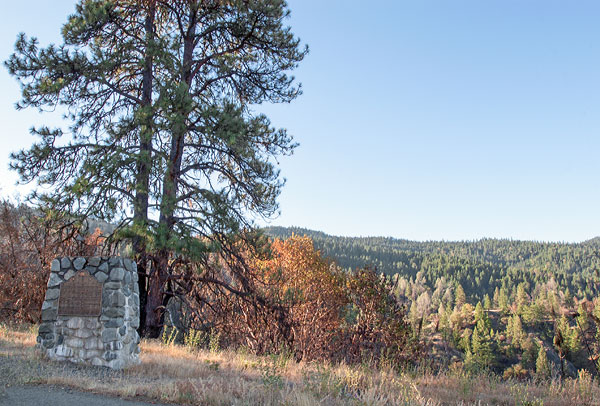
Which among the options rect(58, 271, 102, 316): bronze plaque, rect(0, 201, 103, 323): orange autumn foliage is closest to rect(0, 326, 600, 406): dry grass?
rect(58, 271, 102, 316): bronze plaque

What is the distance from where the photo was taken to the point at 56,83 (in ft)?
36.2

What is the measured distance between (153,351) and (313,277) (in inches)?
315

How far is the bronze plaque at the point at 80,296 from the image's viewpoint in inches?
340

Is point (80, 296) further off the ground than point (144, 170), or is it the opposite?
point (144, 170)

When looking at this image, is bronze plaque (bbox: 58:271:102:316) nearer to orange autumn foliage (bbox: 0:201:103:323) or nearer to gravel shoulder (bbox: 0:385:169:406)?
gravel shoulder (bbox: 0:385:169:406)

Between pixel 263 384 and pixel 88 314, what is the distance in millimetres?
4045

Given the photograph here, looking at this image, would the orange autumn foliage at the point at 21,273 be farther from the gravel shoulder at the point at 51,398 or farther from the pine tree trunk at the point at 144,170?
the gravel shoulder at the point at 51,398

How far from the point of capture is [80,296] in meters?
8.70

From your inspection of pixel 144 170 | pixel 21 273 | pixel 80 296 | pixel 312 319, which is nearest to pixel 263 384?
pixel 80 296

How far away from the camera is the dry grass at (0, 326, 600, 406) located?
20.3 ft

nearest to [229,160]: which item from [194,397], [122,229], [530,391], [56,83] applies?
[122,229]

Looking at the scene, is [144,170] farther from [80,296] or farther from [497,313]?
[497,313]

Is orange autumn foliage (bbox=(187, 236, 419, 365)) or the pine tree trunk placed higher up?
the pine tree trunk

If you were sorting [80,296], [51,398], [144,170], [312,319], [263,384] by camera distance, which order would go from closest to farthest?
[51,398]
[263,384]
[80,296]
[144,170]
[312,319]
